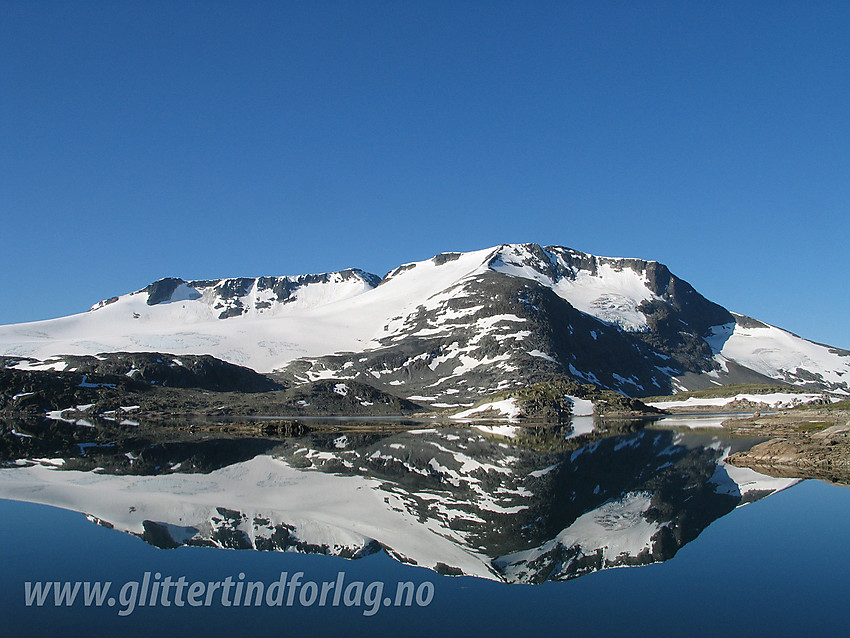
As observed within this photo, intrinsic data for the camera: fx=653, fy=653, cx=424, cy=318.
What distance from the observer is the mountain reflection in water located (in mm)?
28141

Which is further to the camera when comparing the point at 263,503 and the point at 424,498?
the point at 424,498

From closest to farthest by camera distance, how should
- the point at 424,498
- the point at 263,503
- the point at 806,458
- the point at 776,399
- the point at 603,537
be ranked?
the point at 603,537, the point at 263,503, the point at 424,498, the point at 806,458, the point at 776,399

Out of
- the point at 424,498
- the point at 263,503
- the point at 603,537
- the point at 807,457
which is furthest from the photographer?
the point at 807,457

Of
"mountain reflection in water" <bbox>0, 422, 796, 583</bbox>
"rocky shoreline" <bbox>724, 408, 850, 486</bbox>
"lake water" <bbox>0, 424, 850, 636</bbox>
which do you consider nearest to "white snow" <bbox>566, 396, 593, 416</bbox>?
"mountain reflection in water" <bbox>0, 422, 796, 583</bbox>

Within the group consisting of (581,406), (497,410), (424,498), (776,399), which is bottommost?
(424,498)

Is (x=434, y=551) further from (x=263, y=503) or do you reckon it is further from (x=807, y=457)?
(x=807, y=457)

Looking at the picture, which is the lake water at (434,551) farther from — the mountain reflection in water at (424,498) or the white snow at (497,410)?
the white snow at (497,410)

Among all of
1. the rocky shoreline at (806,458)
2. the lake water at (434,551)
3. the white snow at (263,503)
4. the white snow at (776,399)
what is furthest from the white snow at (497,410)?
the white snow at (263,503)

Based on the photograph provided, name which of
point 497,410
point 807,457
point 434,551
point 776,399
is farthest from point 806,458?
point 776,399

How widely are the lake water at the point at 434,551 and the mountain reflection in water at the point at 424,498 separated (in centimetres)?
18

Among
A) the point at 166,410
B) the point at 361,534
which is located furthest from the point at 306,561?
the point at 166,410

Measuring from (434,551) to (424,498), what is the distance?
13.1 meters

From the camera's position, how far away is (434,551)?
1074 inches

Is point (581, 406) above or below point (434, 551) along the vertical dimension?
above
